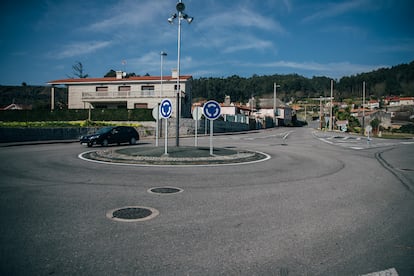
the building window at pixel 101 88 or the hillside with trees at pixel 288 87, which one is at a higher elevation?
the hillside with trees at pixel 288 87

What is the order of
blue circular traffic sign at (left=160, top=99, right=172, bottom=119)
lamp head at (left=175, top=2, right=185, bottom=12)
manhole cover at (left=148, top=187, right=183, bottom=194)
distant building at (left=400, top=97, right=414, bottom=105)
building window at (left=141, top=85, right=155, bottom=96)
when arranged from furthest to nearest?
distant building at (left=400, top=97, right=414, bottom=105)
building window at (left=141, top=85, right=155, bottom=96)
lamp head at (left=175, top=2, right=185, bottom=12)
blue circular traffic sign at (left=160, top=99, right=172, bottom=119)
manhole cover at (left=148, top=187, right=183, bottom=194)

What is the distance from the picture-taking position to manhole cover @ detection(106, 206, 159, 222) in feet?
15.5

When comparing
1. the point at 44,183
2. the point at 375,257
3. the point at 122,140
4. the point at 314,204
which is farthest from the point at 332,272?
the point at 122,140

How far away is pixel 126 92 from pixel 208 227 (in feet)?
150

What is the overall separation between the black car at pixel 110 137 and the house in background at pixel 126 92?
2380 cm

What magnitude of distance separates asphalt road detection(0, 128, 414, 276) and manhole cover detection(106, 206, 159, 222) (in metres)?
0.14

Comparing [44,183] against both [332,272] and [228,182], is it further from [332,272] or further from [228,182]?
[332,272]

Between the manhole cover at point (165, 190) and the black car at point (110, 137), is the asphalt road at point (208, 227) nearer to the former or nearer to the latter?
the manhole cover at point (165, 190)

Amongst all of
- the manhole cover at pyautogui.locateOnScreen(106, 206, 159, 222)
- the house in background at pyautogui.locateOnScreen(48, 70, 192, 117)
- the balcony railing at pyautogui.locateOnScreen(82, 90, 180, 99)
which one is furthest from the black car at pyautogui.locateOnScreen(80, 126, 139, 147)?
the balcony railing at pyautogui.locateOnScreen(82, 90, 180, 99)

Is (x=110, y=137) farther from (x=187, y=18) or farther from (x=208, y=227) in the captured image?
(x=208, y=227)

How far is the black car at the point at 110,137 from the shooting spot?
62.6 ft

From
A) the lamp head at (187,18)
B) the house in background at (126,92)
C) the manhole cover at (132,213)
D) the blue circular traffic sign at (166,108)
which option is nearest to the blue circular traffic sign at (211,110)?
the blue circular traffic sign at (166,108)

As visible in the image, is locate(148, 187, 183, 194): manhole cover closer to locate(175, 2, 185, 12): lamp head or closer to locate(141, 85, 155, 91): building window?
locate(175, 2, 185, 12): lamp head

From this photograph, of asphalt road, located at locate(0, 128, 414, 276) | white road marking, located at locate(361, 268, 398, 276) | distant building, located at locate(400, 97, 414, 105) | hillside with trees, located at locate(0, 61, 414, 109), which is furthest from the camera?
distant building, located at locate(400, 97, 414, 105)
